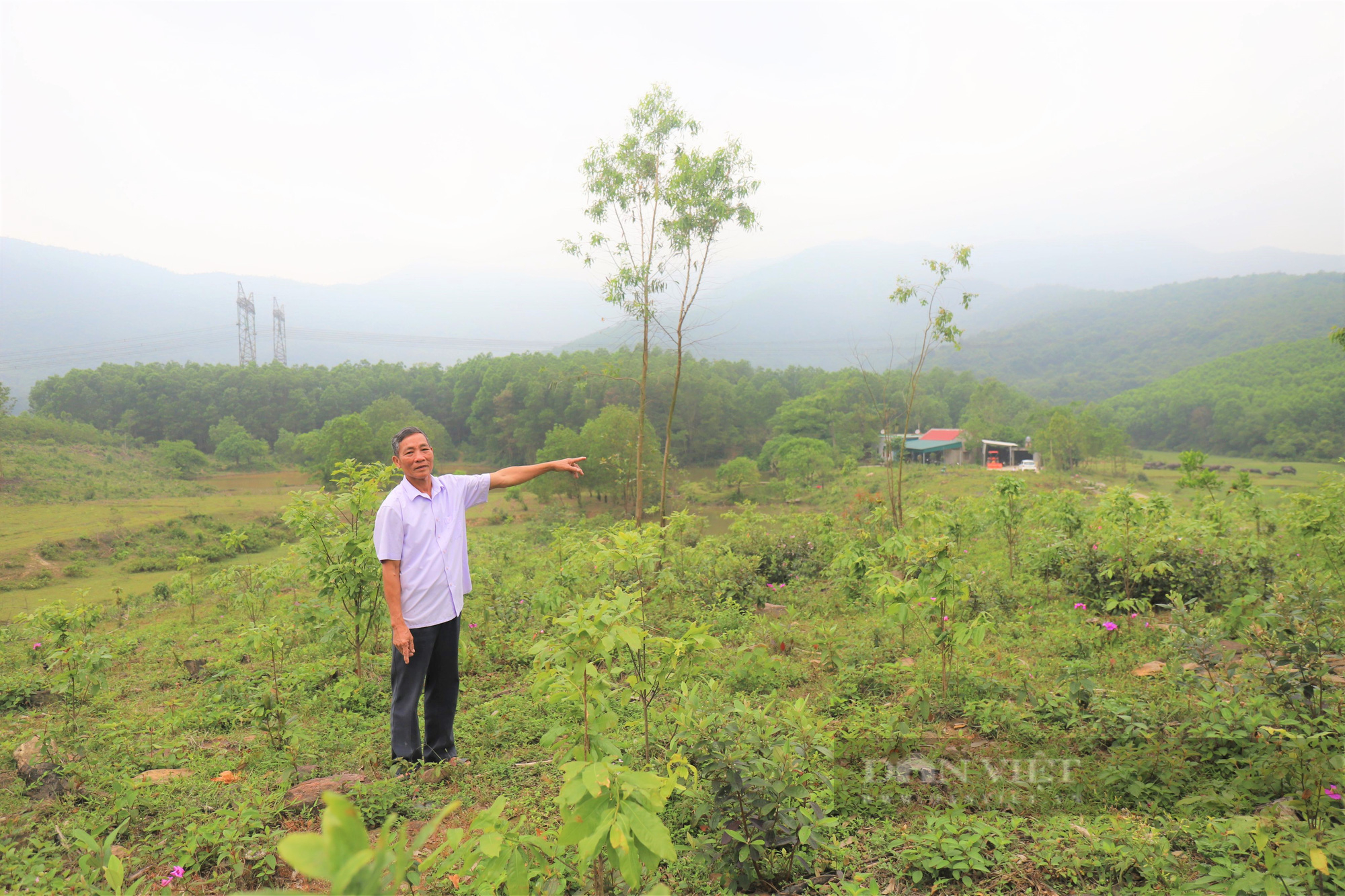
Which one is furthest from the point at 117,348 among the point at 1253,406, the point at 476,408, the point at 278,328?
the point at 1253,406

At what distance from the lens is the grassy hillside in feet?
294

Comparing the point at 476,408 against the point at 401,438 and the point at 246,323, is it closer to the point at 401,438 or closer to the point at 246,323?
the point at 246,323

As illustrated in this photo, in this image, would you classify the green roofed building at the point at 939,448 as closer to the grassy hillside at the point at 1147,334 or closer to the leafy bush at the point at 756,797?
the grassy hillside at the point at 1147,334

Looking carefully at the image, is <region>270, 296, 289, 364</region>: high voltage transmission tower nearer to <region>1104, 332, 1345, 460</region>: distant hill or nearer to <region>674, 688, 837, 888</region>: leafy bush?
<region>674, 688, 837, 888</region>: leafy bush

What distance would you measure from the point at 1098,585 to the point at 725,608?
3.71 meters

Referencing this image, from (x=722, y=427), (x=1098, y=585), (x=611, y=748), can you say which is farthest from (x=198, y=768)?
(x=722, y=427)

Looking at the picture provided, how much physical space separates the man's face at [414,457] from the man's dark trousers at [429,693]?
849 mm

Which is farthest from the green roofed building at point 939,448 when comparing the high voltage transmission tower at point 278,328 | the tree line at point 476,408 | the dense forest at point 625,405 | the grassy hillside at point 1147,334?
the high voltage transmission tower at point 278,328

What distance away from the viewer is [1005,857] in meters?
2.32

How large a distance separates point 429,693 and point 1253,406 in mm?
71242

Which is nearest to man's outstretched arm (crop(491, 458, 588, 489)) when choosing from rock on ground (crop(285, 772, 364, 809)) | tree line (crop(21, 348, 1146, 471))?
rock on ground (crop(285, 772, 364, 809))

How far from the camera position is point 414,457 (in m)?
3.37

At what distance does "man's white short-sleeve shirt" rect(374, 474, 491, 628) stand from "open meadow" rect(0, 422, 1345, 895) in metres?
0.83

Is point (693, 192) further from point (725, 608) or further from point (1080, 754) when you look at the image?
point (1080, 754)
